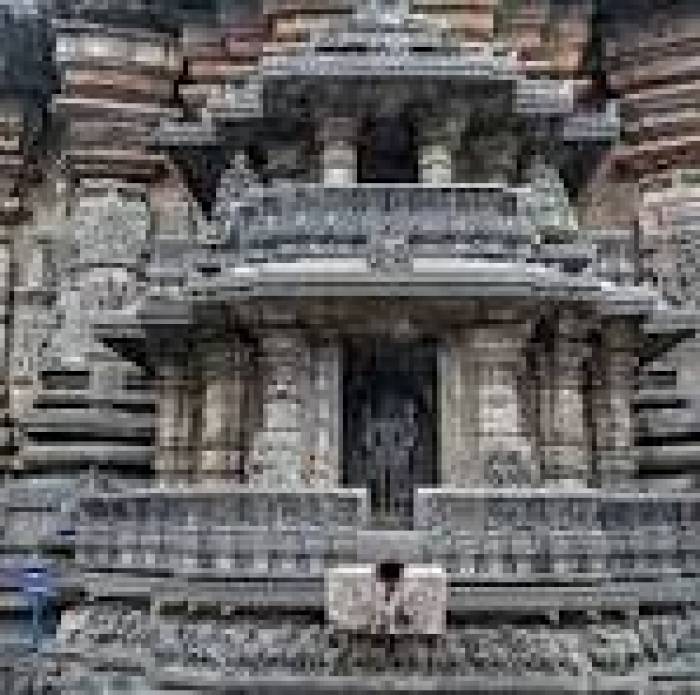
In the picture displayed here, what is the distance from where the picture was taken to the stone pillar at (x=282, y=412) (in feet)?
39.4

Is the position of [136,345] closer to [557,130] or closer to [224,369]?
[224,369]

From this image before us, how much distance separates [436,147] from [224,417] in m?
4.43

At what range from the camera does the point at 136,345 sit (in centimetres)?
1355

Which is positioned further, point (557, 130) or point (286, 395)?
point (557, 130)

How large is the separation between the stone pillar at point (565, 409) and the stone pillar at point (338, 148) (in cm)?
347

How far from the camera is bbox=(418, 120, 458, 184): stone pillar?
14.0m

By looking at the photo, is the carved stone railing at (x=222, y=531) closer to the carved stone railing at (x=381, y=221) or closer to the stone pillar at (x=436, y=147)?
the carved stone railing at (x=381, y=221)

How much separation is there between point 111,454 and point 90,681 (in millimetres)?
4940

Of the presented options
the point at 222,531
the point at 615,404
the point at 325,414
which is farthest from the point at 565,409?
the point at 222,531

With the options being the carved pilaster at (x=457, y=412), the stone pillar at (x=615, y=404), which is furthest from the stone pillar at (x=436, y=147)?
the stone pillar at (x=615, y=404)

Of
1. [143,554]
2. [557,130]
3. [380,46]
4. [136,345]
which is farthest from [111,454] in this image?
[557,130]

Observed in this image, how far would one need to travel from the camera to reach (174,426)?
13.2 m

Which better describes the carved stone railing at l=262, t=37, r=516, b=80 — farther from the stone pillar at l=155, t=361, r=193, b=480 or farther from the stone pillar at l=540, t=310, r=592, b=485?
the stone pillar at l=155, t=361, r=193, b=480

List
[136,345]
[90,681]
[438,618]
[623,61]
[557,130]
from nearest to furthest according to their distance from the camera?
[438,618] < [90,681] < [136,345] < [557,130] < [623,61]
